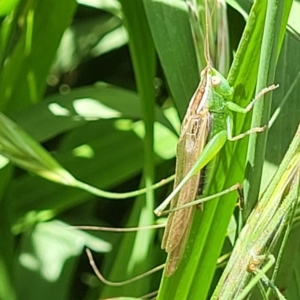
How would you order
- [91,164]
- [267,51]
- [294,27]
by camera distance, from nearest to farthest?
1. [267,51]
2. [294,27]
3. [91,164]

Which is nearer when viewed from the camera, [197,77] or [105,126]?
[197,77]

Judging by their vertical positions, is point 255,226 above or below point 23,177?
above

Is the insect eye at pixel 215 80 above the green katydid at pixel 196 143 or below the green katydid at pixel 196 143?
above

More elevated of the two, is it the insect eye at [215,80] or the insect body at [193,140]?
the insect eye at [215,80]

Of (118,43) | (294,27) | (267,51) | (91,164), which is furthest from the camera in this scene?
(118,43)

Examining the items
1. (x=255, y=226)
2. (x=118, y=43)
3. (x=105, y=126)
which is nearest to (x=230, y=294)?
(x=255, y=226)

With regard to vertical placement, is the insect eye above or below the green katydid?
above

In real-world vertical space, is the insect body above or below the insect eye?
below

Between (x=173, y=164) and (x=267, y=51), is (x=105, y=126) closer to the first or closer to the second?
(x=173, y=164)
